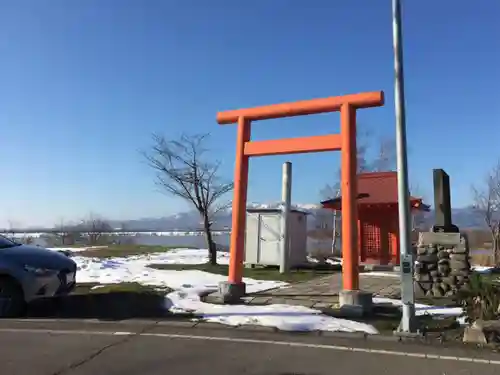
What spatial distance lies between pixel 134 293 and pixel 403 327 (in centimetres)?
555

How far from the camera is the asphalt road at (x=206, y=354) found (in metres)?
4.84

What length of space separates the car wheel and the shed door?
942 cm

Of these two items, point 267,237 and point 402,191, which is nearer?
point 402,191

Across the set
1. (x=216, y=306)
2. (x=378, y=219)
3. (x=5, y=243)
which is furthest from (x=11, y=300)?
(x=378, y=219)

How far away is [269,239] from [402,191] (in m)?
9.62

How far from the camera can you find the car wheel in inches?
308

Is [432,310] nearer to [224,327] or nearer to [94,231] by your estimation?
[224,327]

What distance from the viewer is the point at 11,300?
25.7ft

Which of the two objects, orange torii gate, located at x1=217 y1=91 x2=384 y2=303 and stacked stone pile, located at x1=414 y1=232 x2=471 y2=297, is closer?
orange torii gate, located at x1=217 y1=91 x2=384 y2=303

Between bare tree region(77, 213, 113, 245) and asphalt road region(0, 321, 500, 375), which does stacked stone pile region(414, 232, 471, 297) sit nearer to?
asphalt road region(0, 321, 500, 375)

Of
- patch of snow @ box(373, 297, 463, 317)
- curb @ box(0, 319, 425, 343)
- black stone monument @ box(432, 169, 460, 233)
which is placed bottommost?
curb @ box(0, 319, 425, 343)

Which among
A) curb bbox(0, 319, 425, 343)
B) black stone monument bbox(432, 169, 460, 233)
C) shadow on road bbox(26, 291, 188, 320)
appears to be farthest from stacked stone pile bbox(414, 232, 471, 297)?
shadow on road bbox(26, 291, 188, 320)

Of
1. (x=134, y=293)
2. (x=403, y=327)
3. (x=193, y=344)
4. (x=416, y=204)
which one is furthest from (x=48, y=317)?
(x=416, y=204)

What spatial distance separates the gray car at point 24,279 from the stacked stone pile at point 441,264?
7304mm
